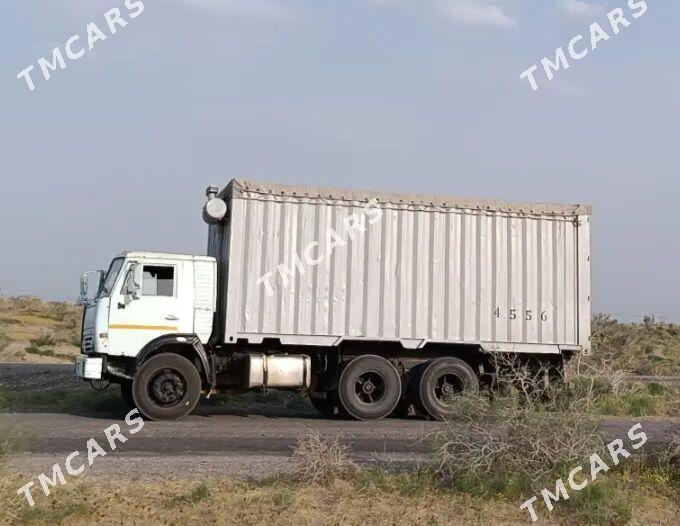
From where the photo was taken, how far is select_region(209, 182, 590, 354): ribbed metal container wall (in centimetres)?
1335

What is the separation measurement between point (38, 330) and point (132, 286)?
20.3 metres

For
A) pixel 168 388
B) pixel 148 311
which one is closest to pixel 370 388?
pixel 168 388

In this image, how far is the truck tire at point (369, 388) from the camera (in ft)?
44.5

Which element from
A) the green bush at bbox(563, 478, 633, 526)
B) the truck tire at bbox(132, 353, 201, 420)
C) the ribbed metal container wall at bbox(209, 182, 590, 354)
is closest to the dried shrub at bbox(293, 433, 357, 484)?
the green bush at bbox(563, 478, 633, 526)

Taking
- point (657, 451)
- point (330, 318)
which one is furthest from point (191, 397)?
point (657, 451)

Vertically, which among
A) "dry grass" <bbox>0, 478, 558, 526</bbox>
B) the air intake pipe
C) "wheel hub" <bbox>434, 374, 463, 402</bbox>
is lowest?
"dry grass" <bbox>0, 478, 558, 526</bbox>

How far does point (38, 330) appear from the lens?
31.3 m

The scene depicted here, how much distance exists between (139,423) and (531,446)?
22.3ft

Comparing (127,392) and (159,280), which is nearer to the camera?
(159,280)

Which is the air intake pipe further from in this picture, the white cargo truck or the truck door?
the truck door

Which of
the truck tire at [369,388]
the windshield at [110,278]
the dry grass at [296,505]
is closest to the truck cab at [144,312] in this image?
the windshield at [110,278]

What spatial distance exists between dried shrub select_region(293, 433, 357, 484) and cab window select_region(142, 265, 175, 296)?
587 centimetres

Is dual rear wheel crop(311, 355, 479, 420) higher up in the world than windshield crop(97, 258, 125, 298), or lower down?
lower down

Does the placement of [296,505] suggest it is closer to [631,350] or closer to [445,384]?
[445,384]
